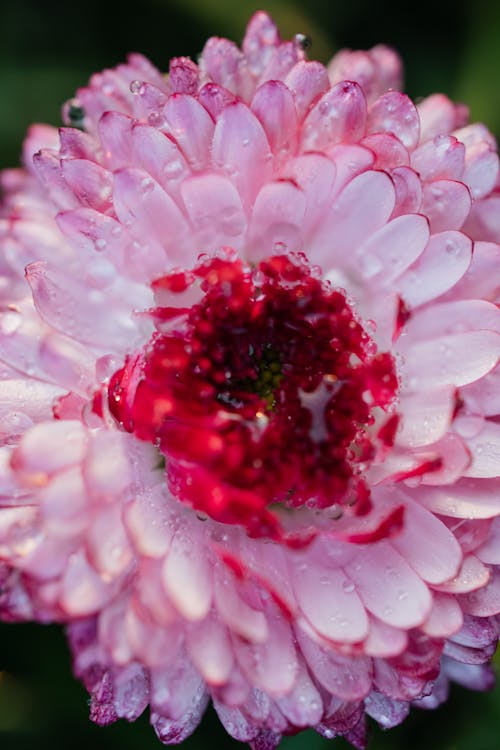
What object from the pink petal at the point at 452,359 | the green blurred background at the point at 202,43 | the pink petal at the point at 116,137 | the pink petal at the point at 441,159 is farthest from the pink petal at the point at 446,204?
the green blurred background at the point at 202,43

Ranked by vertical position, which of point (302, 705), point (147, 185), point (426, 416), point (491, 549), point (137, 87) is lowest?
point (302, 705)

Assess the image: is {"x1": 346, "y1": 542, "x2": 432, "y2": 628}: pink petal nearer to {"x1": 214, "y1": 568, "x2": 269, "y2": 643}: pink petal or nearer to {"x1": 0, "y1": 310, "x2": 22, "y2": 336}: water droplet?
{"x1": 214, "y1": 568, "x2": 269, "y2": 643}: pink petal

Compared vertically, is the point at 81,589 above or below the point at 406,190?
below

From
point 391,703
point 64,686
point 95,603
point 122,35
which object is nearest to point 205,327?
point 95,603

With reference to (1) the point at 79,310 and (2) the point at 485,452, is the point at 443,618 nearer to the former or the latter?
(2) the point at 485,452

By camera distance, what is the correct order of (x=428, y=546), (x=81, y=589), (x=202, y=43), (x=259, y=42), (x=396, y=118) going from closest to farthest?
1. (x=81, y=589)
2. (x=428, y=546)
3. (x=396, y=118)
4. (x=259, y=42)
5. (x=202, y=43)

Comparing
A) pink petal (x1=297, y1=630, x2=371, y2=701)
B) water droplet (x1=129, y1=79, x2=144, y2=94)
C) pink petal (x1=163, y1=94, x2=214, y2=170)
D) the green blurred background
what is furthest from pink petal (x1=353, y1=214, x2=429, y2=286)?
the green blurred background

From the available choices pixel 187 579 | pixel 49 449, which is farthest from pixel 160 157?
pixel 187 579

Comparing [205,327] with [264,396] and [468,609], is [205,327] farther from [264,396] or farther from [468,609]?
[468,609]
